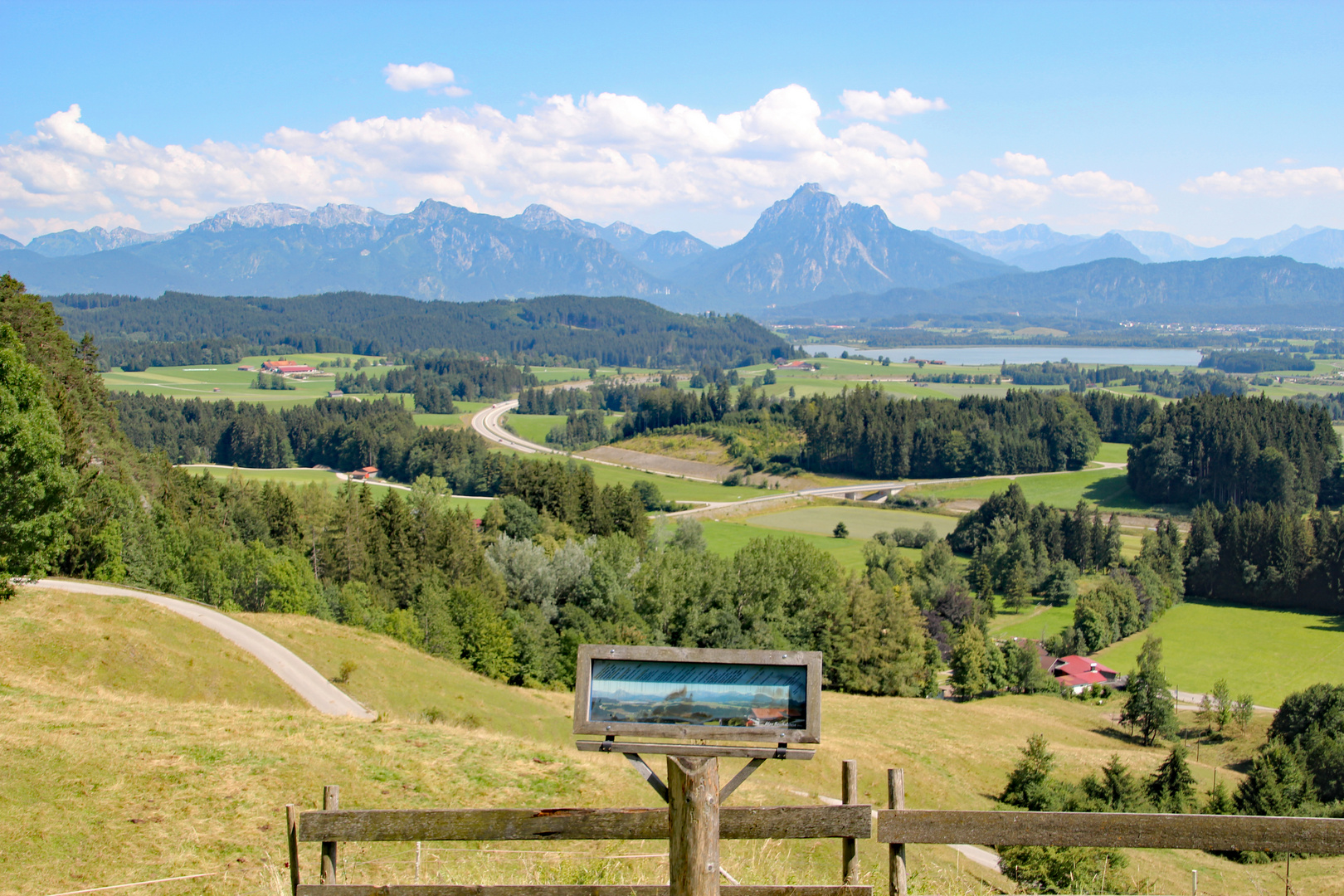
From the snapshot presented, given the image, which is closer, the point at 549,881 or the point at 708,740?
the point at 708,740

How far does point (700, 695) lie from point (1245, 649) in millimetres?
76313

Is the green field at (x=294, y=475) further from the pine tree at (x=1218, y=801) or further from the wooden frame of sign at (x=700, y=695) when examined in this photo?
the wooden frame of sign at (x=700, y=695)

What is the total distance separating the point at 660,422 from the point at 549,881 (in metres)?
161

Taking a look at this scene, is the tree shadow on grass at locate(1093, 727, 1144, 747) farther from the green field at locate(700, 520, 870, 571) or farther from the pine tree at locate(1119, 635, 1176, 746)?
the green field at locate(700, 520, 870, 571)

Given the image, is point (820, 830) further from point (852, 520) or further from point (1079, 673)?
point (852, 520)

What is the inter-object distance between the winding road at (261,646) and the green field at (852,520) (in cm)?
7112

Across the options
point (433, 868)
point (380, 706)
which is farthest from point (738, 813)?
point (380, 706)

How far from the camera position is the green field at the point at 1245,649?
57562 millimetres

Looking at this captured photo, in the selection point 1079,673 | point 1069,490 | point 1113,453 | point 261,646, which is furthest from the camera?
point 1113,453

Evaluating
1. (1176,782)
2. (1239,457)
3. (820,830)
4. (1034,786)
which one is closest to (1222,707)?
(1176,782)

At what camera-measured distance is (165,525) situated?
43.9 m

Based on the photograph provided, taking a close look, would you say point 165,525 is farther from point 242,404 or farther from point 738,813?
point 242,404

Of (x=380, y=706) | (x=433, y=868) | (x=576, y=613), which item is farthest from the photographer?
(x=576, y=613)

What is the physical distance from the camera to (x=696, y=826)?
5.02m
